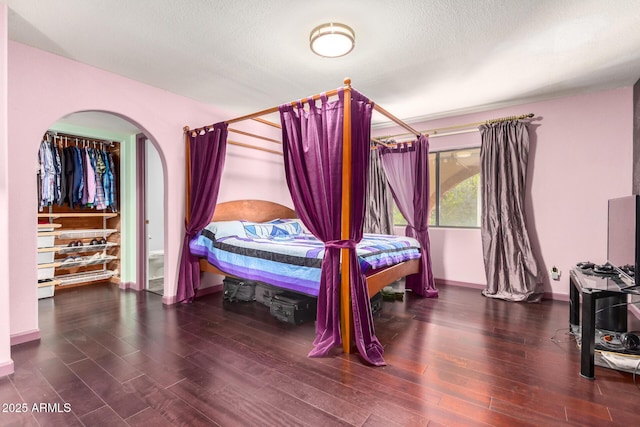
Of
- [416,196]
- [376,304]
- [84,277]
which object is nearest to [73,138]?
[84,277]

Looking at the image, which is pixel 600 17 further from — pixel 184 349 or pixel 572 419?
pixel 184 349

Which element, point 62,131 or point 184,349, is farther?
point 62,131

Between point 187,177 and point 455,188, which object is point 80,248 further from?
point 455,188

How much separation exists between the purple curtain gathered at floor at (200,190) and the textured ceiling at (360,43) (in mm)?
612

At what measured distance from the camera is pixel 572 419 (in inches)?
62.2

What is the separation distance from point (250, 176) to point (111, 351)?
285cm

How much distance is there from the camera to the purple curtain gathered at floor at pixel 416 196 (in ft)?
12.7


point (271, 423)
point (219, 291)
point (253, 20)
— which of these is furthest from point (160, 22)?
point (219, 291)

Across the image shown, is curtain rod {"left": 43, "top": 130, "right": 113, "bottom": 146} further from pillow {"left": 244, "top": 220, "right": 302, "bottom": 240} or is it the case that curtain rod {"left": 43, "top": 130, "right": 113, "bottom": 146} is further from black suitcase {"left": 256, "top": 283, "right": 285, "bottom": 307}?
black suitcase {"left": 256, "top": 283, "right": 285, "bottom": 307}

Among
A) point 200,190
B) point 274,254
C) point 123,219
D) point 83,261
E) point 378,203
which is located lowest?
point 83,261

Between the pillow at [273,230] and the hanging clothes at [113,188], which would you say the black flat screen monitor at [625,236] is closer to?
the pillow at [273,230]

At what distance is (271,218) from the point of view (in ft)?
16.0

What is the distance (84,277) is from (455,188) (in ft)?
18.7

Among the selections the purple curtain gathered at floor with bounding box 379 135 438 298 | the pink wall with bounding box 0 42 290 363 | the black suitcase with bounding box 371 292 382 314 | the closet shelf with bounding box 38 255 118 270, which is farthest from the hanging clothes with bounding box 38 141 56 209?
the purple curtain gathered at floor with bounding box 379 135 438 298
